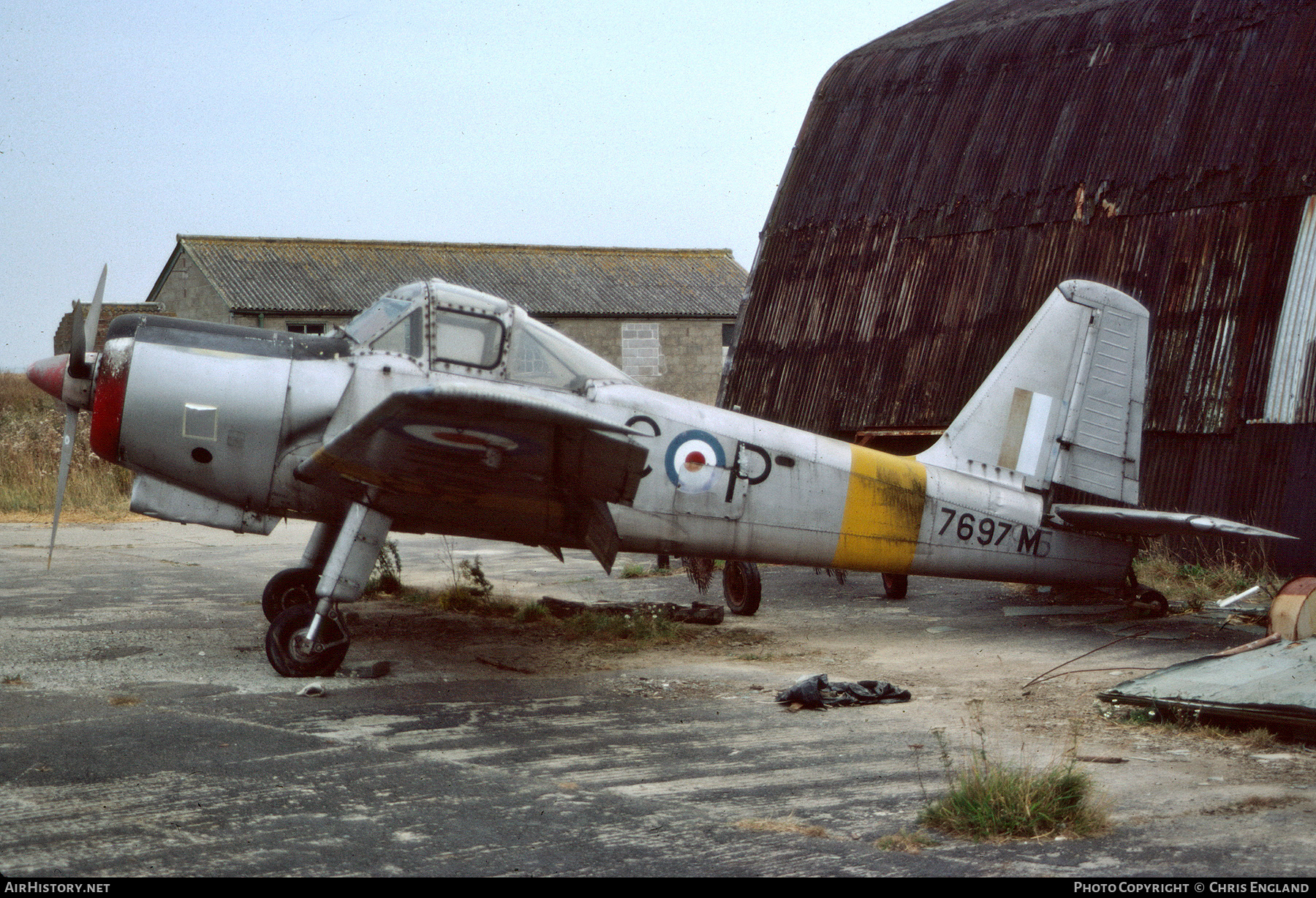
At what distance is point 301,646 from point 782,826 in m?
4.17

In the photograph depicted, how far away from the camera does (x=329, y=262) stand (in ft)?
120

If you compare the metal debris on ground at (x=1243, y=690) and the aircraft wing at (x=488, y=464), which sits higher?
the aircraft wing at (x=488, y=464)

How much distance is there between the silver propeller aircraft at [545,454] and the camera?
7414 millimetres

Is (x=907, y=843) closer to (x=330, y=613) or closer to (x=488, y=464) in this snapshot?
(x=488, y=464)

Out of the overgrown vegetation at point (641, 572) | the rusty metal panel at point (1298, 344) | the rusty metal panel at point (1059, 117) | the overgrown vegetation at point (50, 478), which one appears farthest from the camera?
the overgrown vegetation at point (50, 478)

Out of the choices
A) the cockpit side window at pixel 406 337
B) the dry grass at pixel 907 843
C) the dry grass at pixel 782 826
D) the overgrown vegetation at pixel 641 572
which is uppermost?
the cockpit side window at pixel 406 337

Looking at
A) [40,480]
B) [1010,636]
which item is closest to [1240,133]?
[1010,636]

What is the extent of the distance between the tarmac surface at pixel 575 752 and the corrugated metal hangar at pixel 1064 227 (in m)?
3.43

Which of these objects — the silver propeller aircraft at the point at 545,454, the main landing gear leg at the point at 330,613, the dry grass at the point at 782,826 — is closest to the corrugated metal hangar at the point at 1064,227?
the silver propeller aircraft at the point at 545,454

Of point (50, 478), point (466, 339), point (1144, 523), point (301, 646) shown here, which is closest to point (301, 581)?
point (301, 646)

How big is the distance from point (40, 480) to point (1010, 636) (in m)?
18.7

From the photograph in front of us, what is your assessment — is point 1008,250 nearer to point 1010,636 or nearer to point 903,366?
point 903,366

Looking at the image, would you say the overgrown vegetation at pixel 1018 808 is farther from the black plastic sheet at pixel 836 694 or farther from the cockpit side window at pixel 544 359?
the cockpit side window at pixel 544 359

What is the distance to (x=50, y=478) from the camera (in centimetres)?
2189
